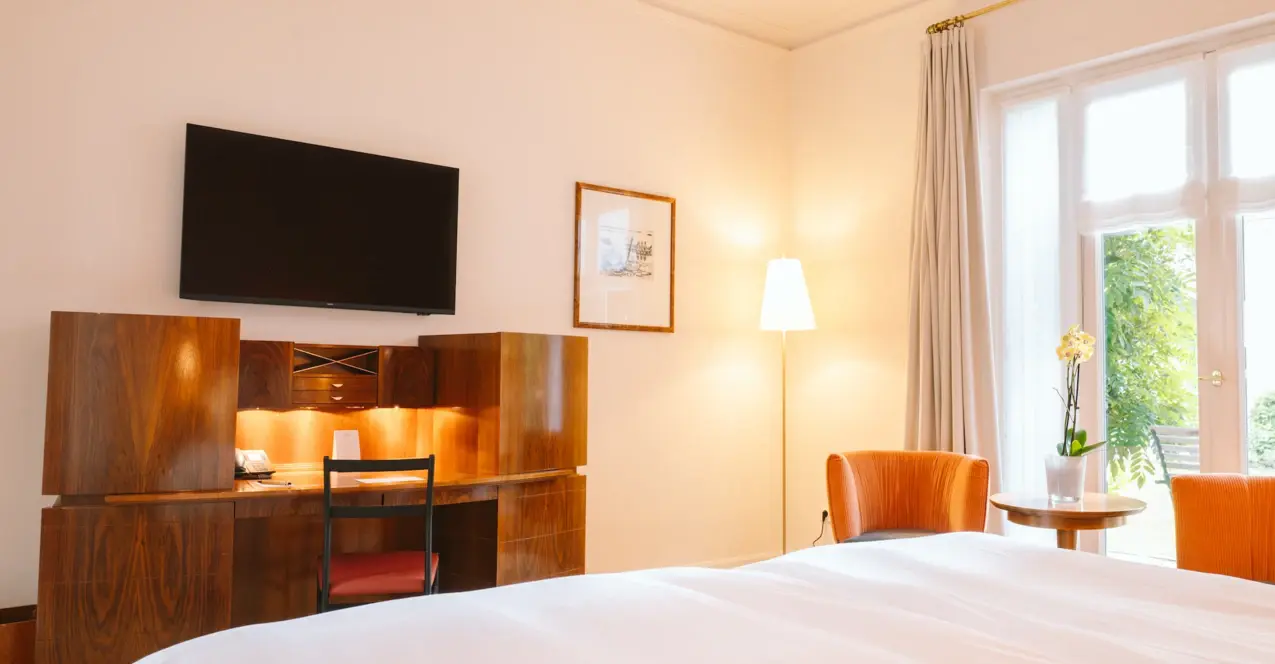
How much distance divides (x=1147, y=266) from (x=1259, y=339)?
1.71 feet

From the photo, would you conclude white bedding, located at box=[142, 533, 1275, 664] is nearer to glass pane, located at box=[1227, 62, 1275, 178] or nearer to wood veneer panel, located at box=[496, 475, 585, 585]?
wood veneer panel, located at box=[496, 475, 585, 585]

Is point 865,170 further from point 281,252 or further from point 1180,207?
point 281,252

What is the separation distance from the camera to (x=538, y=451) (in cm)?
360

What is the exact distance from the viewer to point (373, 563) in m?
3.15

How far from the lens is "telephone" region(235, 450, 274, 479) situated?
328 cm

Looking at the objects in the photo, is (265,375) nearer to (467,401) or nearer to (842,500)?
(467,401)

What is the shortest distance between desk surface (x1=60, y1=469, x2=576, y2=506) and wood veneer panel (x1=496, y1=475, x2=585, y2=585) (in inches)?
1.7

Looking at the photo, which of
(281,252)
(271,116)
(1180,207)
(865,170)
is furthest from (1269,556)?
(271,116)

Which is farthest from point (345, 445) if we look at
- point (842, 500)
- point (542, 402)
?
point (842, 500)

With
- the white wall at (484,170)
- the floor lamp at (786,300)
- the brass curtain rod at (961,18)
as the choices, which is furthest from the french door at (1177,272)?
the white wall at (484,170)

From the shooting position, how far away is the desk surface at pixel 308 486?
283 centimetres

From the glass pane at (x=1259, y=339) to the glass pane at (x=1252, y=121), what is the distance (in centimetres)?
21

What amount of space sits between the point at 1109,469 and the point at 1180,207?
1.16m

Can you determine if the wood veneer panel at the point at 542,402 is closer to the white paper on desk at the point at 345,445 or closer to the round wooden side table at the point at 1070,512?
the white paper on desk at the point at 345,445
